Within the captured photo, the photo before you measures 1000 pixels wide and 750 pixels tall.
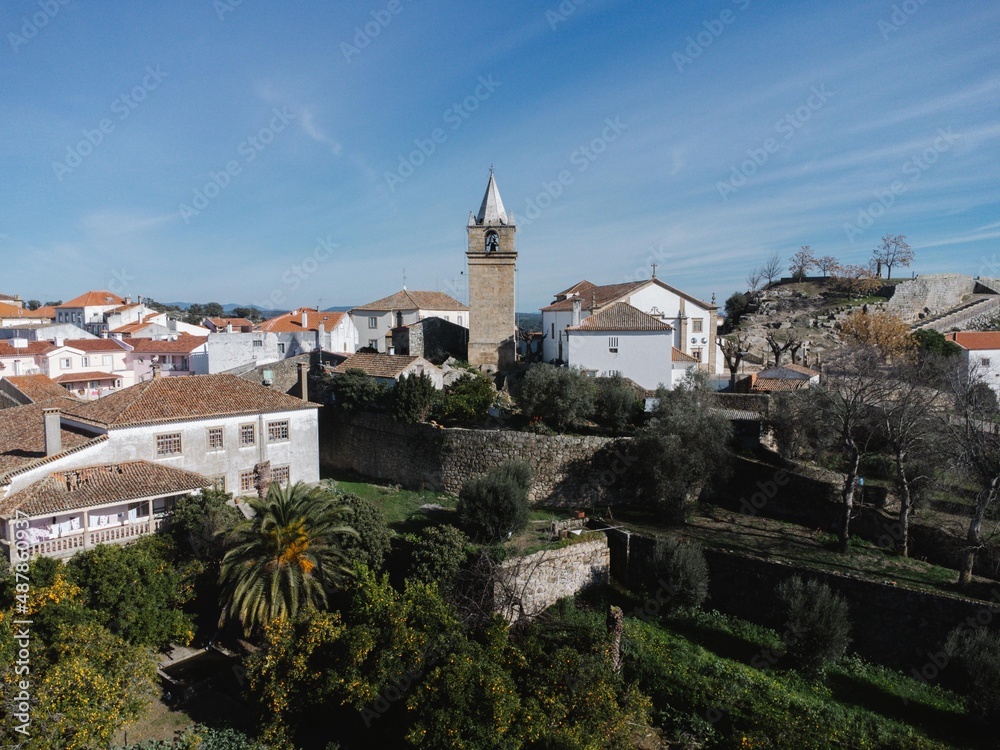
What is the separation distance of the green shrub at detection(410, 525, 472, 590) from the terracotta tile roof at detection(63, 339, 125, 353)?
36245 millimetres

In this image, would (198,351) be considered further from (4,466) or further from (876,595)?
(876,595)

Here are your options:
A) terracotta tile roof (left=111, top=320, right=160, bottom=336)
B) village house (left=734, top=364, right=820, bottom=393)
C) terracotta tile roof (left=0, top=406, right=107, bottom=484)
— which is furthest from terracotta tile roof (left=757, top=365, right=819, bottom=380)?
terracotta tile roof (left=111, top=320, right=160, bottom=336)

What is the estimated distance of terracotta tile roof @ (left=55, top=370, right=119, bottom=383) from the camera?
37725 millimetres

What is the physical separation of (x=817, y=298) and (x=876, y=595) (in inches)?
1920

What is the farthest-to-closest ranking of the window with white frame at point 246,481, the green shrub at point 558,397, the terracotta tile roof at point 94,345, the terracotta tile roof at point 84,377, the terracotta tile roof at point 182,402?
the terracotta tile roof at point 94,345 → the terracotta tile roof at point 84,377 → the green shrub at point 558,397 → the window with white frame at point 246,481 → the terracotta tile roof at point 182,402

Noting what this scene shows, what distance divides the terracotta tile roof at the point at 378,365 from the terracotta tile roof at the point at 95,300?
49.6 m

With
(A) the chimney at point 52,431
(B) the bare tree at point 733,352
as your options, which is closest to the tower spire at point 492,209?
(B) the bare tree at point 733,352

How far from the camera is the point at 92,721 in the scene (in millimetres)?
10766

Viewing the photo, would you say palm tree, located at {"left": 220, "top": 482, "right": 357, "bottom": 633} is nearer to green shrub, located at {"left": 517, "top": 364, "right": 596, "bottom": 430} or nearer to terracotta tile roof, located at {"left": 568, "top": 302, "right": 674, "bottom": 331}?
green shrub, located at {"left": 517, "top": 364, "right": 596, "bottom": 430}

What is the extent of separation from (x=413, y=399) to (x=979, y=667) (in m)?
18.9

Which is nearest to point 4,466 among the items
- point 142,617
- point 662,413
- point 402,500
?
point 142,617

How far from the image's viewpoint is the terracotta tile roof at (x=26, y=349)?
38.4m

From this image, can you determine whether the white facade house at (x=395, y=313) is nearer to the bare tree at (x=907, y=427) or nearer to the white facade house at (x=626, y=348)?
the white facade house at (x=626, y=348)

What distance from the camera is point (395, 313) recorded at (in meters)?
42.0
